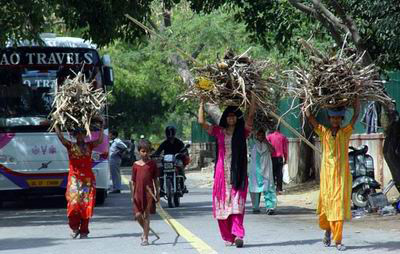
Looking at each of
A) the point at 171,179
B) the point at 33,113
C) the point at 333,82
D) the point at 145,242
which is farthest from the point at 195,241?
the point at 33,113

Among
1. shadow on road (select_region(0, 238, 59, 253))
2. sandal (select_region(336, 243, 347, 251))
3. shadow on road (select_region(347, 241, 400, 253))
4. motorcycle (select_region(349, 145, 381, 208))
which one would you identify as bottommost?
shadow on road (select_region(347, 241, 400, 253))

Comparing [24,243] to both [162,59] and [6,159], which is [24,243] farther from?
[162,59]

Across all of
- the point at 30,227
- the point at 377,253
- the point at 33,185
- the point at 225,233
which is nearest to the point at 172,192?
the point at 33,185

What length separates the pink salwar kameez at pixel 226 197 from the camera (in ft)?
38.2

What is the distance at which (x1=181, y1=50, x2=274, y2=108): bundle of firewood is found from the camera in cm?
1138

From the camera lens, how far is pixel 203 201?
74.6 ft

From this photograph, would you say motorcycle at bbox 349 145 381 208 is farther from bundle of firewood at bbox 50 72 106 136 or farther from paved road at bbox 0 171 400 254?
bundle of firewood at bbox 50 72 106 136

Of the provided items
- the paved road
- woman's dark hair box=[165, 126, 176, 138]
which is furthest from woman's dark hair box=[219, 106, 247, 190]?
woman's dark hair box=[165, 126, 176, 138]

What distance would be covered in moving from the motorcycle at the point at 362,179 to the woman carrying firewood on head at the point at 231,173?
19.4ft

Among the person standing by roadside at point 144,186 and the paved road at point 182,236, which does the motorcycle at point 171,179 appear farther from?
the person standing by roadside at point 144,186

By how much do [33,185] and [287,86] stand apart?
9.64m

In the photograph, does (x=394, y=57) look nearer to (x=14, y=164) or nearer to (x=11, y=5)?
(x=11, y=5)

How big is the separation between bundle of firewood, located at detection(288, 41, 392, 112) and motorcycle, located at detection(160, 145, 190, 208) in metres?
8.60

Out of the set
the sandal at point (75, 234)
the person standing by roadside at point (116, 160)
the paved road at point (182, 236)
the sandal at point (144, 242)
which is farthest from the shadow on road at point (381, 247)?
the person standing by roadside at point (116, 160)
